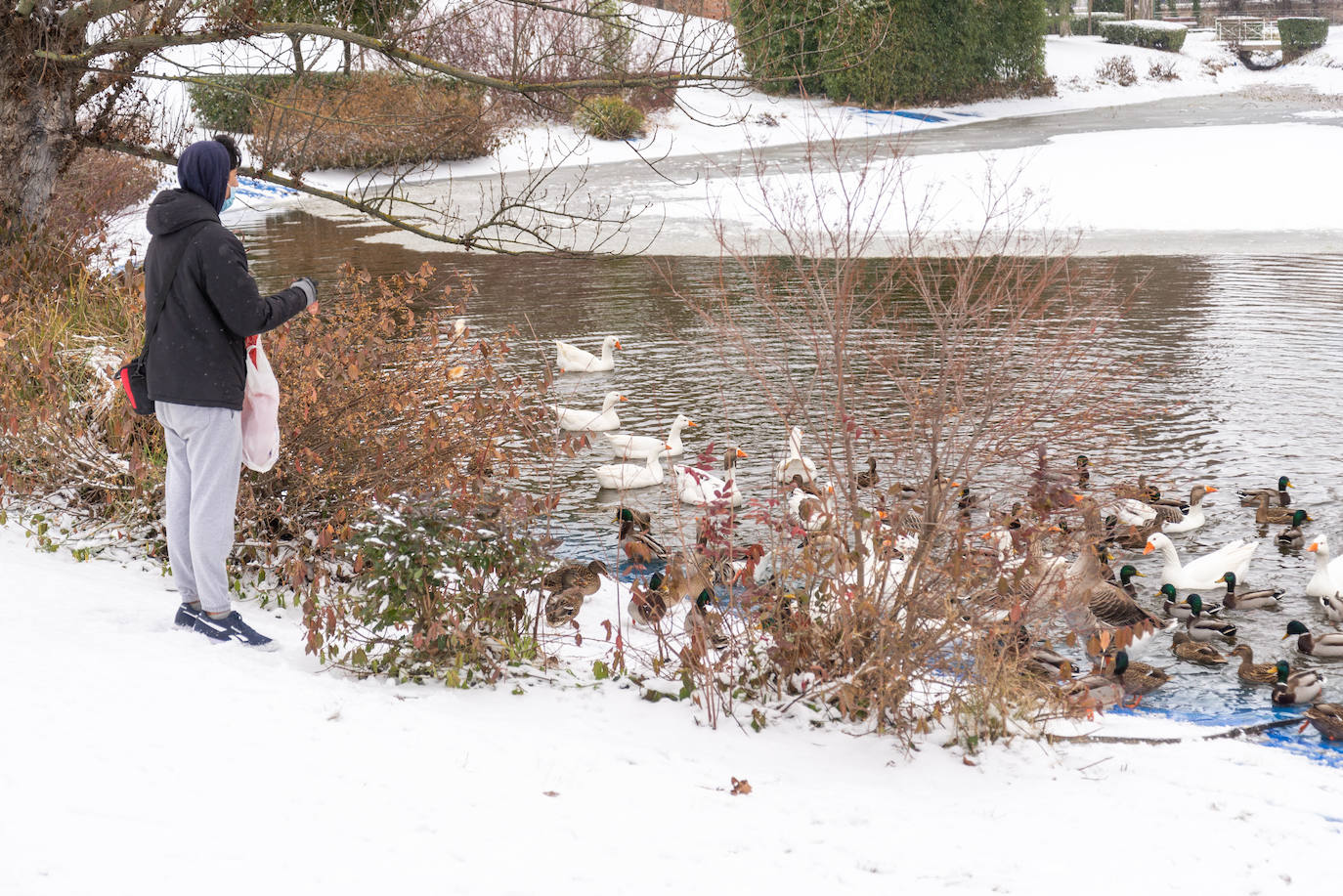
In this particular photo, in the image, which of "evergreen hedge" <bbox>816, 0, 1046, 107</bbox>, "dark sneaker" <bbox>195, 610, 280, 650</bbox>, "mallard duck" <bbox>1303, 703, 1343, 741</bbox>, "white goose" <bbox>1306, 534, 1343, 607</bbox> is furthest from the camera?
"evergreen hedge" <bbox>816, 0, 1046, 107</bbox>

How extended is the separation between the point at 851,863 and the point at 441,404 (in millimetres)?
5217

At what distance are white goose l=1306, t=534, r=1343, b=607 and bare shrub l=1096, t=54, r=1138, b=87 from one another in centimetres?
4620

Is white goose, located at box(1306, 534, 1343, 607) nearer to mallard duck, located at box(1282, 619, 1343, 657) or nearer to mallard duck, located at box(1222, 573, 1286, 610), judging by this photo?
mallard duck, located at box(1222, 573, 1286, 610)

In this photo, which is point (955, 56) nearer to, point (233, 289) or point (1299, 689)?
point (1299, 689)

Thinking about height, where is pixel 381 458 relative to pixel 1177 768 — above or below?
above

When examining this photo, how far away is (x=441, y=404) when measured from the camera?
8.59 m

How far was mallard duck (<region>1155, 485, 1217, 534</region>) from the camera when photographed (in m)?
8.91

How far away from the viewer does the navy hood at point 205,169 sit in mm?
5020

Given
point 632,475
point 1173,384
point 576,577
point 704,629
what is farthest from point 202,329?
point 1173,384

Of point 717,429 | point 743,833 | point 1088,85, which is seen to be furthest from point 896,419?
point 1088,85

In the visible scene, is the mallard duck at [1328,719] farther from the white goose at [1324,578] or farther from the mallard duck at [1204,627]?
the white goose at [1324,578]

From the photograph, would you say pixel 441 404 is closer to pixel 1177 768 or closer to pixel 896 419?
pixel 896 419

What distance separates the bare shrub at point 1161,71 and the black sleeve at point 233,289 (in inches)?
2071

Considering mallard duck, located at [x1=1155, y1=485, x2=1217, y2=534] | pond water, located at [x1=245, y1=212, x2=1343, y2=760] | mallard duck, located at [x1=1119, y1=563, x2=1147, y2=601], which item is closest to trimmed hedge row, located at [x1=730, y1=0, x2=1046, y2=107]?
pond water, located at [x1=245, y1=212, x2=1343, y2=760]
